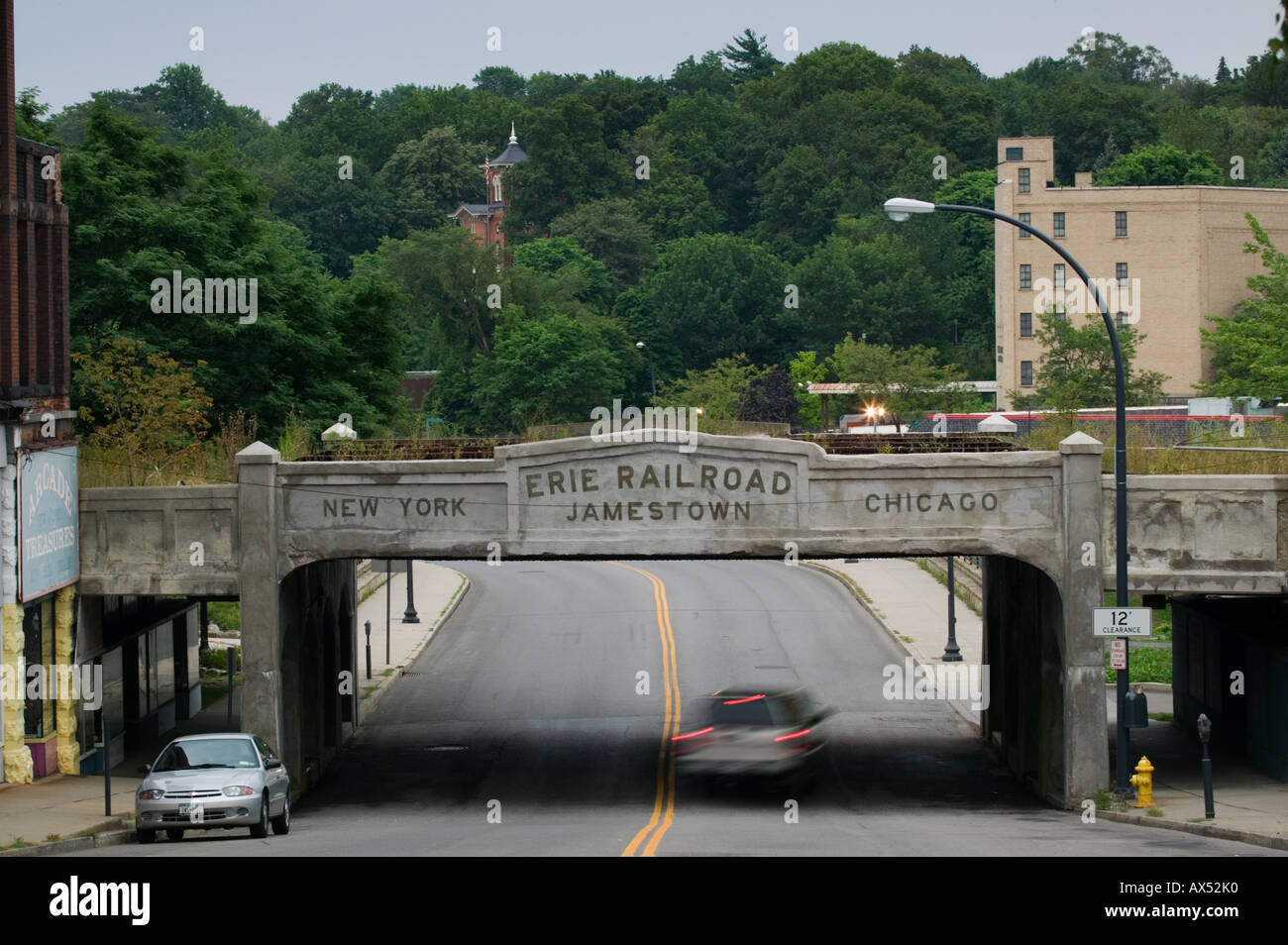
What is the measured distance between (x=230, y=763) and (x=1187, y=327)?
87945 millimetres

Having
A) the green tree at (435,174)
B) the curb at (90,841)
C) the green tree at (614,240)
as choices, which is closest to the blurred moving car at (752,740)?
the curb at (90,841)

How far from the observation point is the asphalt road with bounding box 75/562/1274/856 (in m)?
20.4

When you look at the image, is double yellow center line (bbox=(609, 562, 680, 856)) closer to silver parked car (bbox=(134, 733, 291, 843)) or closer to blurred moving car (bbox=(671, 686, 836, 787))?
blurred moving car (bbox=(671, 686, 836, 787))

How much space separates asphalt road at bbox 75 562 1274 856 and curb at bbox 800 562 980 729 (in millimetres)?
309

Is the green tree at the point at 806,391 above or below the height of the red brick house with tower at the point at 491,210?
below

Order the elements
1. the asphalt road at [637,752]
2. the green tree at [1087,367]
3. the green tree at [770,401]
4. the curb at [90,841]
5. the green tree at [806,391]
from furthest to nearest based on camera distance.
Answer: the green tree at [806,391], the green tree at [770,401], the green tree at [1087,367], the asphalt road at [637,752], the curb at [90,841]

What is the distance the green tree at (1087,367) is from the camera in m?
80.3

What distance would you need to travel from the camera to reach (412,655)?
46.4m

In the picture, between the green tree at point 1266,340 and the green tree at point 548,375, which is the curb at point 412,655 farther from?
the green tree at point 548,375

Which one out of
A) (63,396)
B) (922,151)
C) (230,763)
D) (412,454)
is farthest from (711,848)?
(922,151)

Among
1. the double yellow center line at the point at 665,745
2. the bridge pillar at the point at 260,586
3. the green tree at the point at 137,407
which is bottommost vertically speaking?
the double yellow center line at the point at 665,745

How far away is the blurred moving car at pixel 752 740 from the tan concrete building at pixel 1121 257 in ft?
242

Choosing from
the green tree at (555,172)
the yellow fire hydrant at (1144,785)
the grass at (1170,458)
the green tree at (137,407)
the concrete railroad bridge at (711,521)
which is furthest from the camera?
the green tree at (555,172)

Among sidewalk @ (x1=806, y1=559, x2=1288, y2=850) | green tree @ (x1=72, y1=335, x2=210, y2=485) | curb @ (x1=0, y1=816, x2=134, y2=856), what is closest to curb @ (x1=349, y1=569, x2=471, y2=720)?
green tree @ (x1=72, y1=335, x2=210, y2=485)
